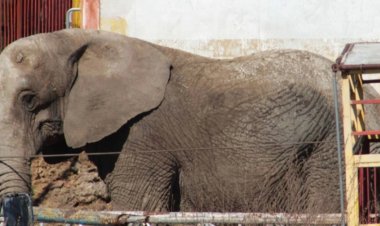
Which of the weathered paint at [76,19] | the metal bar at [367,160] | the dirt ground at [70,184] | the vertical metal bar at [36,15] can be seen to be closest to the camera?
the metal bar at [367,160]

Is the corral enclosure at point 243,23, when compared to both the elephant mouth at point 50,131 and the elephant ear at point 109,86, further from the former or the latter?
the elephant mouth at point 50,131

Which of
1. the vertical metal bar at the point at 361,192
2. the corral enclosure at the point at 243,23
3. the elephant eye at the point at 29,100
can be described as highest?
the corral enclosure at the point at 243,23

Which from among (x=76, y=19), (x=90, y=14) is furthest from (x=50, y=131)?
(x=76, y=19)

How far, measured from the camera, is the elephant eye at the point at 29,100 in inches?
495

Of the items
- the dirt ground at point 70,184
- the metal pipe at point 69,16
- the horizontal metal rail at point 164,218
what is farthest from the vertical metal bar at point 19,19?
the horizontal metal rail at point 164,218

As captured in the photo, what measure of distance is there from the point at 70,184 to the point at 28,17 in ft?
10.0

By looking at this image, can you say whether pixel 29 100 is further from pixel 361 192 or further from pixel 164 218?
pixel 361 192

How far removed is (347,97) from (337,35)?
5891mm

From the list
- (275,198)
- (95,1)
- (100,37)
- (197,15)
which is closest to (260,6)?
(197,15)

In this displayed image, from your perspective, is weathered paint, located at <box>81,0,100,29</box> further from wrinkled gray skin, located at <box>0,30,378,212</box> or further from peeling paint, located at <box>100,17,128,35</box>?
wrinkled gray skin, located at <box>0,30,378,212</box>

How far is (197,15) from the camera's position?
15656mm

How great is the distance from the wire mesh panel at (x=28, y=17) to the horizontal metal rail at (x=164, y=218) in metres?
7.57

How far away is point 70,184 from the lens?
49.7 feet

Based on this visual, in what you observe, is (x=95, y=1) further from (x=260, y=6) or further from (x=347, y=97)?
(x=347, y=97)
